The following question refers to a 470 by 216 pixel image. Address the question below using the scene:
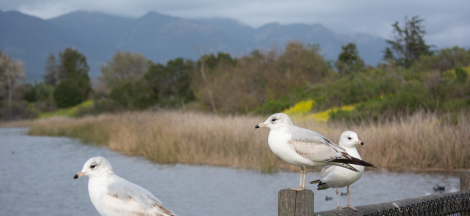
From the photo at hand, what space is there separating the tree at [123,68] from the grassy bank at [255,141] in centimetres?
4556

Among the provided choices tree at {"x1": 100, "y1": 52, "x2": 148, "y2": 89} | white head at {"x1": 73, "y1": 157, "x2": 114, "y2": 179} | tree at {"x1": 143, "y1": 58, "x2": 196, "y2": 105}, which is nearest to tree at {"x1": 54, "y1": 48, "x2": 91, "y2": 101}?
tree at {"x1": 100, "y1": 52, "x2": 148, "y2": 89}

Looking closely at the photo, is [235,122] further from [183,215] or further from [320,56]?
[320,56]

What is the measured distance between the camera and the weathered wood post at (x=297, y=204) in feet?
8.84

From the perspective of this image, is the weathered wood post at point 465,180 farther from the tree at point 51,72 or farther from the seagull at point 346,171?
the tree at point 51,72

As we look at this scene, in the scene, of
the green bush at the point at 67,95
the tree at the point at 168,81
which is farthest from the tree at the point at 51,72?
the tree at the point at 168,81

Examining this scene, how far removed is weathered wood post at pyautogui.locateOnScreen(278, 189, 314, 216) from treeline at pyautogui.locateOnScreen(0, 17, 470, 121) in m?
11.1

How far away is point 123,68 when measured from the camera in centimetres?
6594

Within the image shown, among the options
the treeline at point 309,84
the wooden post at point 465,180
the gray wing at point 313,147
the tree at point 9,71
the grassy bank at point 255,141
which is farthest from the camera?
the tree at point 9,71

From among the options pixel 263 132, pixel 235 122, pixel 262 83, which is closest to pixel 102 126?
pixel 262 83

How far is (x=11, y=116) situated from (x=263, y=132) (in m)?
41.0

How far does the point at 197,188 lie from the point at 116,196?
7976mm

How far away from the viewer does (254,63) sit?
2636 centimetres

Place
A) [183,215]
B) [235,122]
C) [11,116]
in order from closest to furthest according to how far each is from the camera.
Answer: [183,215], [235,122], [11,116]

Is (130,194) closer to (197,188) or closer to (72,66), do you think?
(197,188)
